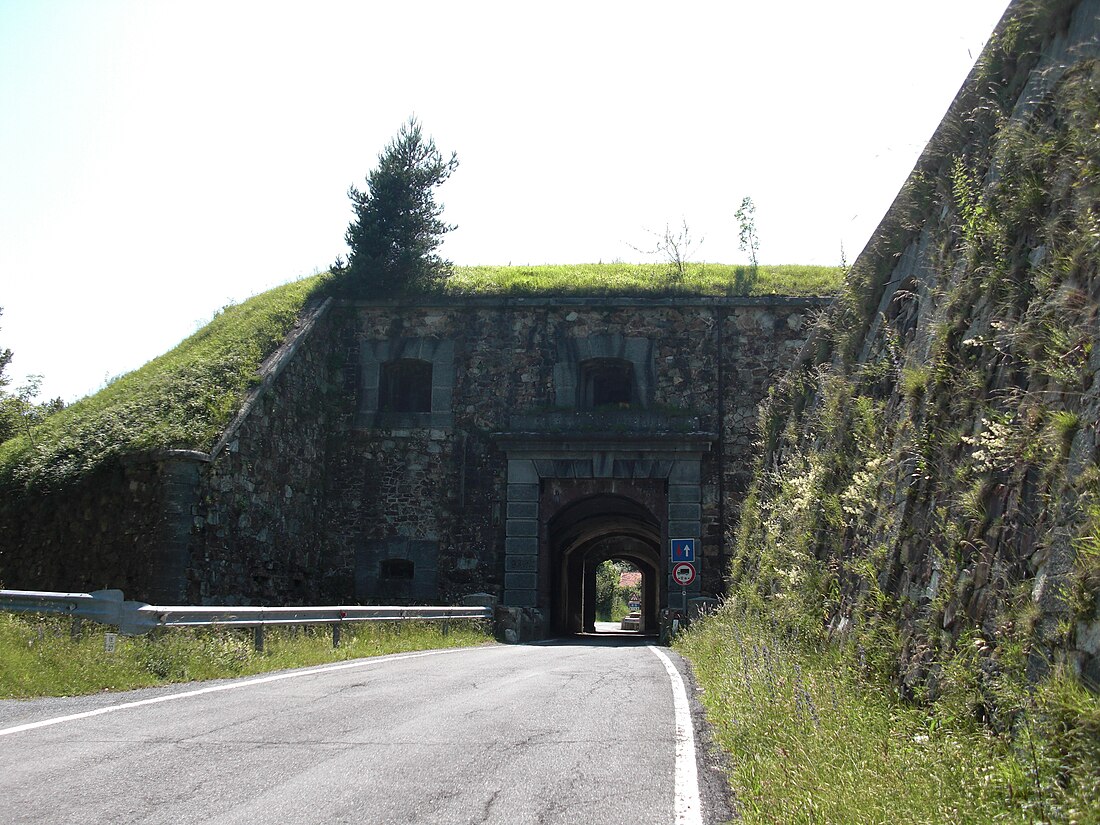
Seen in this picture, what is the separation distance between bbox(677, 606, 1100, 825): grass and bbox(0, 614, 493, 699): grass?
19.3ft

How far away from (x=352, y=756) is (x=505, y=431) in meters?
16.0

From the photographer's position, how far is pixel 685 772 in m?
5.92

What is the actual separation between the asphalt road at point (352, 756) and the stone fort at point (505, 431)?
11770 millimetres

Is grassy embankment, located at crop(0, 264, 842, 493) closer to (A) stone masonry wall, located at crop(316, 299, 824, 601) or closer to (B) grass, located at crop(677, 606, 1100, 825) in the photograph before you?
(A) stone masonry wall, located at crop(316, 299, 824, 601)

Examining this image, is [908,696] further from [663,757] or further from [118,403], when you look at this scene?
[118,403]

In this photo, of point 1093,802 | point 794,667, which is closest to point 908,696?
point 794,667

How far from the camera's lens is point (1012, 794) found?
406 cm

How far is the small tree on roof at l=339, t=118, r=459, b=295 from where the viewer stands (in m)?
23.3

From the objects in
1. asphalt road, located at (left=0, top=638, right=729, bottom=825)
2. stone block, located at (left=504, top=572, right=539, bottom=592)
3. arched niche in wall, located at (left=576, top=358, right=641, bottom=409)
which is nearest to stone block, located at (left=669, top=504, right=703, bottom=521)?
arched niche in wall, located at (left=576, top=358, right=641, bottom=409)

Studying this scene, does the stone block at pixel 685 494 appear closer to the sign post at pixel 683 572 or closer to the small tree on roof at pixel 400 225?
the sign post at pixel 683 572

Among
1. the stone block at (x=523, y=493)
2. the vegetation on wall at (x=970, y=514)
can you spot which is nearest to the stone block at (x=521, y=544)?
the stone block at (x=523, y=493)

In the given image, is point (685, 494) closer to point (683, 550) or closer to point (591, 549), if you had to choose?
point (683, 550)

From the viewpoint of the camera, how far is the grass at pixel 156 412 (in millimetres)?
17125

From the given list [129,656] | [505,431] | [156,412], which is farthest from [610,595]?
[129,656]
